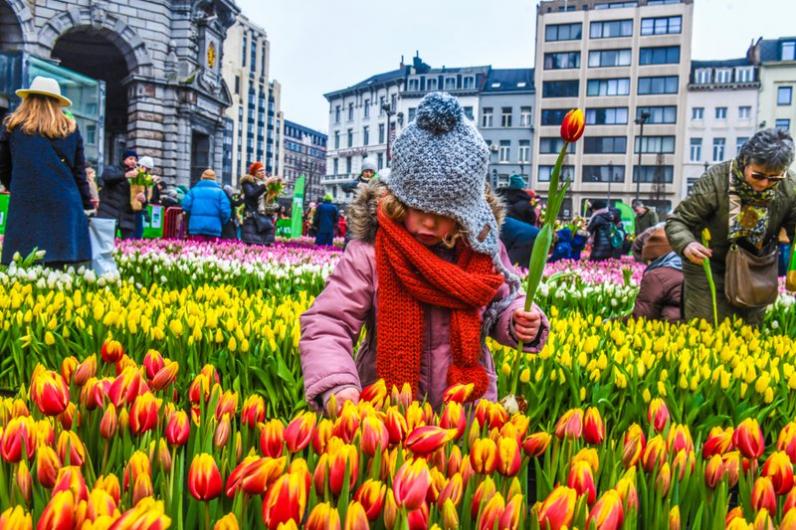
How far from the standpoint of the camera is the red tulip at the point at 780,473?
5.32 ft

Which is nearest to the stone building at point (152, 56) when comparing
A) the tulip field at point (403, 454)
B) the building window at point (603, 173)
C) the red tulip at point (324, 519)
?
the tulip field at point (403, 454)

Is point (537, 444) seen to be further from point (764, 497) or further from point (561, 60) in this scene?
point (561, 60)

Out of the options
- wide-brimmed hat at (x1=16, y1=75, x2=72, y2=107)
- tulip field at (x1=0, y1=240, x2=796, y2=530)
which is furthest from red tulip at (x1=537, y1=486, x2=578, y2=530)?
wide-brimmed hat at (x1=16, y1=75, x2=72, y2=107)

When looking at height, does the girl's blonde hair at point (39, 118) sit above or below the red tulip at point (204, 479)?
above

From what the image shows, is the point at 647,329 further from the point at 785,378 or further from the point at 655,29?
the point at 655,29

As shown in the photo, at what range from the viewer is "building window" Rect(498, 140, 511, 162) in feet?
236

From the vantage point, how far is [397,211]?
2.74 meters

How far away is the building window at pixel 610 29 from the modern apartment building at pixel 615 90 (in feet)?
0.29

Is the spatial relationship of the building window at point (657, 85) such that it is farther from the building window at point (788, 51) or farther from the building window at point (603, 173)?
the building window at point (788, 51)

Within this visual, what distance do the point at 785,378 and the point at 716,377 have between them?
409 millimetres

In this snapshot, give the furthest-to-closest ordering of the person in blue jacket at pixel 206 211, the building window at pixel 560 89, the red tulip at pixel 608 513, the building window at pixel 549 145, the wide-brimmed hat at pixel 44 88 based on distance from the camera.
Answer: the building window at pixel 560 89 < the building window at pixel 549 145 < the person in blue jacket at pixel 206 211 < the wide-brimmed hat at pixel 44 88 < the red tulip at pixel 608 513

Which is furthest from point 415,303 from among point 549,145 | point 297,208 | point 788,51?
point 788,51

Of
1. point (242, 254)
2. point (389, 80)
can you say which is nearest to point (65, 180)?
→ point (242, 254)

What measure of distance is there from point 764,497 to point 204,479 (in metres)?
1.09
